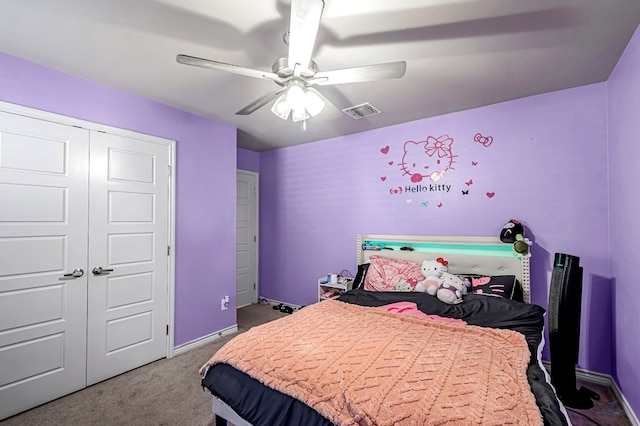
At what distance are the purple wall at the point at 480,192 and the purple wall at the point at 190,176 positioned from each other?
115cm

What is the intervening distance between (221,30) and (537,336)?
9.01 ft

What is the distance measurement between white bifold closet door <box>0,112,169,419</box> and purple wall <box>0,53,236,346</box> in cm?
17

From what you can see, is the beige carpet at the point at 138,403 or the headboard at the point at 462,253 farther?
the headboard at the point at 462,253

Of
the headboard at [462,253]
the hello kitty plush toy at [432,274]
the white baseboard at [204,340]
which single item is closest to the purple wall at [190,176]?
the white baseboard at [204,340]

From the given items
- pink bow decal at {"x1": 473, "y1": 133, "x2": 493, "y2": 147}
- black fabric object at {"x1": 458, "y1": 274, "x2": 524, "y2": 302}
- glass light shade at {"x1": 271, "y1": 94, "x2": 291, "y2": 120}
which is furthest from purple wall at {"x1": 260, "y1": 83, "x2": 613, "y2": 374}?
glass light shade at {"x1": 271, "y1": 94, "x2": 291, "y2": 120}

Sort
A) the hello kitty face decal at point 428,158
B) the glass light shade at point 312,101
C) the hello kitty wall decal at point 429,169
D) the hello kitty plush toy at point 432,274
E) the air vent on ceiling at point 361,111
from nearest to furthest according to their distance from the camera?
the glass light shade at point 312,101
the hello kitty plush toy at point 432,274
the air vent on ceiling at point 361,111
the hello kitty wall decal at point 429,169
the hello kitty face decal at point 428,158

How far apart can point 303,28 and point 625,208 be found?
8.04 feet

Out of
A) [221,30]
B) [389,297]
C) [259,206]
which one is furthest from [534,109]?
[259,206]

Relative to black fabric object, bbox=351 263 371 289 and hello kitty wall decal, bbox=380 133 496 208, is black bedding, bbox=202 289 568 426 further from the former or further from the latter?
hello kitty wall decal, bbox=380 133 496 208

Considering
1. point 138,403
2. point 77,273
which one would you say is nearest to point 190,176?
point 77,273

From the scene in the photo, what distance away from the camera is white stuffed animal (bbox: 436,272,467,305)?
7.86 ft

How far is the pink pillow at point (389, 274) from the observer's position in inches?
114

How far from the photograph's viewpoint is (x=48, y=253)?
7.26 ft

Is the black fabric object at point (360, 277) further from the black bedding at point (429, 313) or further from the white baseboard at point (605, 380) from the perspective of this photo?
the white baseboard at point (605, 380)
